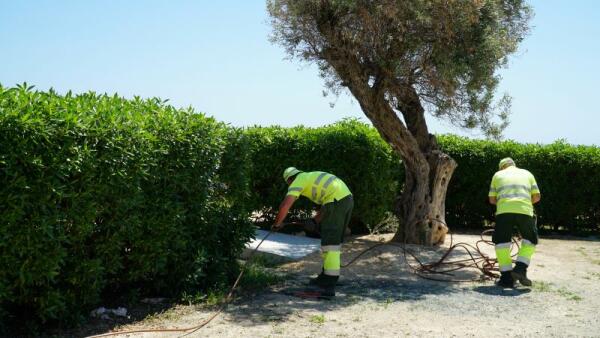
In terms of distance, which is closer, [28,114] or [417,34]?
[28,114]

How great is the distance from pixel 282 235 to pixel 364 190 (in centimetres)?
196

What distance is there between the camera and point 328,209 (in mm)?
8492

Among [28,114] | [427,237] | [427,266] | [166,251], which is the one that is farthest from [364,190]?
[28,114]

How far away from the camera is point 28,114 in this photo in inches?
225

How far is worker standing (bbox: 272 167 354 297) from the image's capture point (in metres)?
8.30

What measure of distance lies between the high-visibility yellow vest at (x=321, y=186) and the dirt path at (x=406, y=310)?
1.30 metres

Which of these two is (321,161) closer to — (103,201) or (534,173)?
(534,173)

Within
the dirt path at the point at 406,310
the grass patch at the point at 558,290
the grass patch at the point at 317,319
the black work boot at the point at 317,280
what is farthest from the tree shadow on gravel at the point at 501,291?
the grass patch at the point at 317,319

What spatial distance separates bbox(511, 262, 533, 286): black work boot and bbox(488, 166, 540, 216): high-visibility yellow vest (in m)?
0.76

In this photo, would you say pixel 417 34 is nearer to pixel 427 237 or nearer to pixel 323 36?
pixel 323 36

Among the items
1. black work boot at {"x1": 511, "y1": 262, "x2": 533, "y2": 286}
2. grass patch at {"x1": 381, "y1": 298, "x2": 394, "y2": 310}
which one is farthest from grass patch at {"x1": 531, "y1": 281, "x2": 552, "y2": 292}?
grass patch at {"x1": 381, "y1": 298, "x2": 394, "y2": 310}

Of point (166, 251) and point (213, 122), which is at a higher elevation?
point (213, 122)

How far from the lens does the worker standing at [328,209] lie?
8.30m

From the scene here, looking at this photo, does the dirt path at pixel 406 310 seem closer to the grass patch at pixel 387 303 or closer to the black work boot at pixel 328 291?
the grass patch at pixel 387 303
